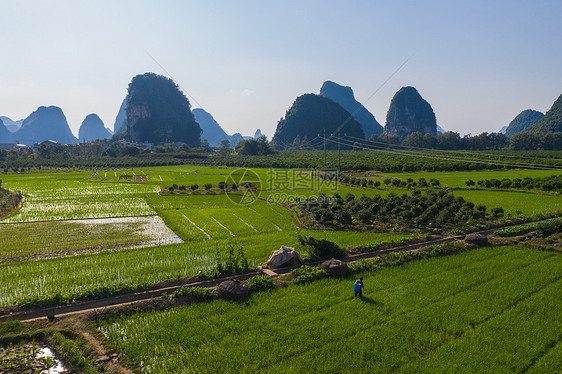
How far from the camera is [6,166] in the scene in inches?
2734

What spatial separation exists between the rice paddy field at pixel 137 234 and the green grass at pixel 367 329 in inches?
141

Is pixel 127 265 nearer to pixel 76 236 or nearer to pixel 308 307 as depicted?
pixel 76 236

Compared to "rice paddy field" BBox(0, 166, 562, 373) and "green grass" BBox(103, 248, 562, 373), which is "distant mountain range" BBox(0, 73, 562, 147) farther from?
"green grass" BBox(103, 248, 562, 373)

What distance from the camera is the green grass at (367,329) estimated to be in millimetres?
6797

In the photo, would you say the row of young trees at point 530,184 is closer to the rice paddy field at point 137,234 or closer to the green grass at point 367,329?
the rice paddy field at point 137,234

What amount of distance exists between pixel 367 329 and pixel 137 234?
15.0 meters

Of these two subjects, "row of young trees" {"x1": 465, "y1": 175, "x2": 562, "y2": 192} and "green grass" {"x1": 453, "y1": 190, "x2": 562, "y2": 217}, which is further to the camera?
"row of young trees" {"x1": 465, "y1": 175, "x2": 562, "y2": 192}

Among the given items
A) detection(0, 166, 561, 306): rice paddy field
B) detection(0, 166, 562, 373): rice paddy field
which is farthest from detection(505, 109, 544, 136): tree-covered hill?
detection(0, 166, 562, 373): rice paddy field

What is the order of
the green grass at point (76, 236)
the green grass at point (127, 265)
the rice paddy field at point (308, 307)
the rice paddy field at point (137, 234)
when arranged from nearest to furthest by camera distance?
the rice paddy field at point (308, 307)
the green grass at point (127, 265)
the rice paddy field at point (137, 234)
the green grass at point (76, 236)

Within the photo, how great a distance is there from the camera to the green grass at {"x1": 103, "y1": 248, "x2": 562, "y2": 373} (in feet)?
22.3

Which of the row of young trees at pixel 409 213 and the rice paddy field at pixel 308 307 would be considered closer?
the rice paddy field at pixel 308 307

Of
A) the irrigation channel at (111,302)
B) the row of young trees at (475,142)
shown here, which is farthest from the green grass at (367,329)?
the row of young trees at (475,142)

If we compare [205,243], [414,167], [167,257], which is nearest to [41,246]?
[167,257]

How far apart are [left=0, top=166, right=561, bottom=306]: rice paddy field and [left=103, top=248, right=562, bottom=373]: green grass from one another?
3589mm
